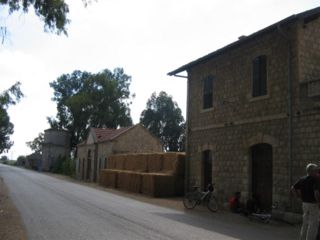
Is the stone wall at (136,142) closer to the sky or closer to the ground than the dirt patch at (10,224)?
closer to the sky

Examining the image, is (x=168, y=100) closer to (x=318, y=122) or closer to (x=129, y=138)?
(x=129, y=138)

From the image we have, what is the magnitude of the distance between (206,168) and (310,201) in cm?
1372

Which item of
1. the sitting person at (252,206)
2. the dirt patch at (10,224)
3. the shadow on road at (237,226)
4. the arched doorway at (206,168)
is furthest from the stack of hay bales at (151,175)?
the dirt patch at (10,224)

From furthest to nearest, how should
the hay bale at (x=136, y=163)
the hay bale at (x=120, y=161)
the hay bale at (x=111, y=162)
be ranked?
the hay bale at (x=111, y=162), the hay bale at (x=120, y=161), the hay bale at (x=136, y=163)

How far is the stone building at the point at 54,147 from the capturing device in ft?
270

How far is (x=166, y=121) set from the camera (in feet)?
269

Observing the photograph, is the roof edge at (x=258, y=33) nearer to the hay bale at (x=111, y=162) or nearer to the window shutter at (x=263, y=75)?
the window shutter at (x=263, y=75)

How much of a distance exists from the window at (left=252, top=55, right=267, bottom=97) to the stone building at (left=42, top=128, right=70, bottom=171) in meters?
64.6

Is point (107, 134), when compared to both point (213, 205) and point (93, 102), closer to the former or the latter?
point (93, 102)

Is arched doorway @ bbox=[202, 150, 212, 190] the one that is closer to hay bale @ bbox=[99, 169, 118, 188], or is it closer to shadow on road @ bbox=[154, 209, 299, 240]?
shadow on road @ bbox=[154, 209, 299, 240]

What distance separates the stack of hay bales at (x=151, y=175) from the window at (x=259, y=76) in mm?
9824

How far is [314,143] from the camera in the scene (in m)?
16.4

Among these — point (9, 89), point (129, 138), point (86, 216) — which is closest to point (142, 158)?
point (129, 138)

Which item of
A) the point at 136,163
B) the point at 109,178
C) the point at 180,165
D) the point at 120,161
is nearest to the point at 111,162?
the point at 120,161
